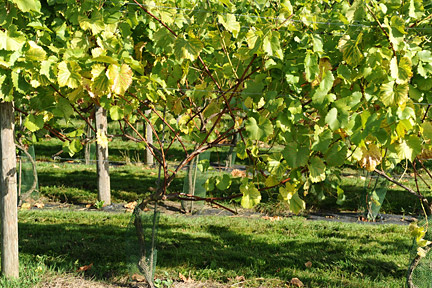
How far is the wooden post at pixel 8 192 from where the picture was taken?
3.62m

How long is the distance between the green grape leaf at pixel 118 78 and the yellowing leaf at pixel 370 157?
1510 millimetres

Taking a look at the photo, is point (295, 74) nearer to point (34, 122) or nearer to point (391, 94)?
point (391, 94)

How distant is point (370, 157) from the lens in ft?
9.42

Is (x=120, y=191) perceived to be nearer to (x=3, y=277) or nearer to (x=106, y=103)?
(x=3, y=277)

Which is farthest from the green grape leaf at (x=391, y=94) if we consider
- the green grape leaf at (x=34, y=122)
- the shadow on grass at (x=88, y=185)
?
the shadow on grass at (x=88, y=185)

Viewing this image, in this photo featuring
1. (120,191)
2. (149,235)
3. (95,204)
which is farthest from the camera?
(120,191)

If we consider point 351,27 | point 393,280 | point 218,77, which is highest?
point 351,27

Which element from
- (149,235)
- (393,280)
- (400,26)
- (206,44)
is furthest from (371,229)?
(400,26)

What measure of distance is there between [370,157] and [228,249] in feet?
8.39

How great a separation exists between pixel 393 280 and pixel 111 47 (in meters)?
3.34

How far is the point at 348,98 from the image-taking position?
8.63ft

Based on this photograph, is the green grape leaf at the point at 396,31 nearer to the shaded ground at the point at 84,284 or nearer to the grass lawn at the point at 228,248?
the grass lawn at the point at 228,248

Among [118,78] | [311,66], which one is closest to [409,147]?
[311,66]

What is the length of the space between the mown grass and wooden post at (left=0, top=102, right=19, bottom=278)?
20 cm
